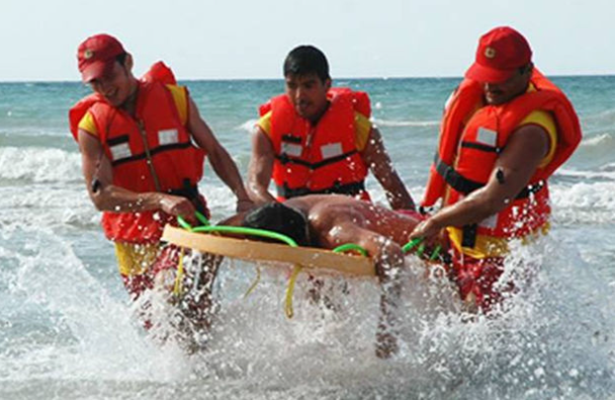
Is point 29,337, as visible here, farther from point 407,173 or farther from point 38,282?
point 407,173

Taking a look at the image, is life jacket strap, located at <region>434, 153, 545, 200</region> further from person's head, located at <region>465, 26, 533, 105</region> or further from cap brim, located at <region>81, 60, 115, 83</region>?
cap brim, located at <region>81, 60, 115, 83</region>

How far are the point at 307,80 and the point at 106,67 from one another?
111 centimetres

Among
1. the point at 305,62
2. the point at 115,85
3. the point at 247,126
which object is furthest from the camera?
the point at 247,126

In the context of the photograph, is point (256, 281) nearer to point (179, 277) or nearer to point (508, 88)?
point (179, 277)

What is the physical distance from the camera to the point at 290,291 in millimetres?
4734

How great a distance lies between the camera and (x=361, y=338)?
523 centimetres

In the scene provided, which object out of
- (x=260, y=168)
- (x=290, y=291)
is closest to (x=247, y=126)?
(x=260, y=168)

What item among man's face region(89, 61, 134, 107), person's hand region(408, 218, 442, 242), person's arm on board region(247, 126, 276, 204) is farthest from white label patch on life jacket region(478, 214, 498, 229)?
man's face region(89, 61, 134, 107)

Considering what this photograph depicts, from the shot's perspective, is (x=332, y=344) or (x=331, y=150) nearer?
(x=332, y=344)

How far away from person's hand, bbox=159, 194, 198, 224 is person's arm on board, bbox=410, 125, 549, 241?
1.09 m

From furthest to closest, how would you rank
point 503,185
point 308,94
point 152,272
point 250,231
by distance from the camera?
1. point 308,94
2. point 152,272
3. point 503,185
4. point 250,231

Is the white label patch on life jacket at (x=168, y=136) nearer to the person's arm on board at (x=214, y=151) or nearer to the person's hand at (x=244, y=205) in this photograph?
the person's arm on board at (x=214, y=151)

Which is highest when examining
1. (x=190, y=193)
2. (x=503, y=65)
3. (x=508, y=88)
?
(x=503, y=65)

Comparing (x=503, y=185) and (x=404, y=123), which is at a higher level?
(x=503, y=185)
